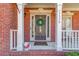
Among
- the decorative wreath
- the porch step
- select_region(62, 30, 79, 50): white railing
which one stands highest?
the decorative wreath

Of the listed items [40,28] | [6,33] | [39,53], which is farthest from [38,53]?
[40,28]

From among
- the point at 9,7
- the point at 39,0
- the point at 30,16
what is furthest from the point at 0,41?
the point at 30,16

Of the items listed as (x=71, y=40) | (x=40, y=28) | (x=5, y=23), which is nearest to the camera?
(x=5, y=23)

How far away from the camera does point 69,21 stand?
41.6 ft

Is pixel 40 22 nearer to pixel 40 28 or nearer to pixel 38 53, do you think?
pixel 40 28

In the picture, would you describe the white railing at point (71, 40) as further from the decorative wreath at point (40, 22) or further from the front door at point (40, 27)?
the decorative wreath at point (40, 22)

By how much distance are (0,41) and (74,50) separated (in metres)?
3.21

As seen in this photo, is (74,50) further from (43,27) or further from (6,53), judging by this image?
(43,27)

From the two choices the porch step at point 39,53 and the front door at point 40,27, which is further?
the front door at point 40,27

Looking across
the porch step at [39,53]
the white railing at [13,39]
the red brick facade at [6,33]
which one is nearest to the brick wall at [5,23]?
the red brick facade at [6,33]

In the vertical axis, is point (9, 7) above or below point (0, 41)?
above

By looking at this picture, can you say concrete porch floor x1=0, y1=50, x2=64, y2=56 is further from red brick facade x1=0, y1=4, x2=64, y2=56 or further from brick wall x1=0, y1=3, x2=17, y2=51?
brick wall x1=0, y1=3, x2=17, y2=51

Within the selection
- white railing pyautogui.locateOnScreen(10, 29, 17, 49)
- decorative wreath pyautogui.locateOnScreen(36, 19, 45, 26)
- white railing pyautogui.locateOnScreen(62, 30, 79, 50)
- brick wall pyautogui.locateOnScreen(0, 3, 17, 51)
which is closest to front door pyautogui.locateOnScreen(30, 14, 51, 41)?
decorative wreath pyautogui.locateOnScreen(36, 19, 45, 26)

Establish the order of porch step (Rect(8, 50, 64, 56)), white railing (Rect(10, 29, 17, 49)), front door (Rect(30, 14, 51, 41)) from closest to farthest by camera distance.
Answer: porch step (Rect(8, 50, 64, 56)) → white railing (Rect(10, 29, 17, 49)) → front door (Rect(30, 14, 51, 41))
